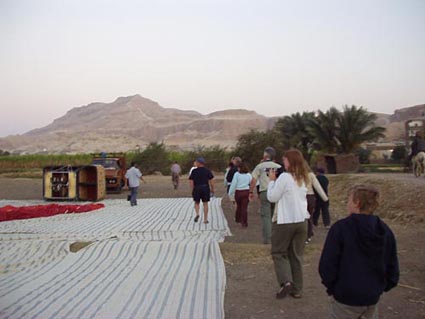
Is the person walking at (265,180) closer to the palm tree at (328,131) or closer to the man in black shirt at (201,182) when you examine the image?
the man in black shirt at (201,182)

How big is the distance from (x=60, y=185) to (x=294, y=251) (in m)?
17.5

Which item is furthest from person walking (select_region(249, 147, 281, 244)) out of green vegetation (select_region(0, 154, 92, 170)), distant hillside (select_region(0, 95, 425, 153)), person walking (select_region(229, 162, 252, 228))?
distant hillside (select_region(0, 95, 425, 153))

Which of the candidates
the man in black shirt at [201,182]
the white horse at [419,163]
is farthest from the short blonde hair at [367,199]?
the white horse at [419,163]

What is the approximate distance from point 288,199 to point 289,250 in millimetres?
638

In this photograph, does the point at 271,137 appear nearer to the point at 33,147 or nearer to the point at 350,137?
the point at 350,137

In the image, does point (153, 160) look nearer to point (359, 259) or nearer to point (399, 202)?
point (399, 202)

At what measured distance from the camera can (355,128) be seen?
3791cm

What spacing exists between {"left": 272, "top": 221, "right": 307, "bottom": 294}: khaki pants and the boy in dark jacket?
87.2 inches

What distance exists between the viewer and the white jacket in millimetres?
6098

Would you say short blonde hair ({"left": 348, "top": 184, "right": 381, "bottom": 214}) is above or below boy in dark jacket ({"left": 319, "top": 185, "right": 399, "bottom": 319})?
above

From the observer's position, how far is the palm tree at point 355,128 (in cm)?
3778

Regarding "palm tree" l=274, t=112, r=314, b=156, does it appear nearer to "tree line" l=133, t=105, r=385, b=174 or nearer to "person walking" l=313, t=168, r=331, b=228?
"tree line" l=133, t=105, r=385, b=174

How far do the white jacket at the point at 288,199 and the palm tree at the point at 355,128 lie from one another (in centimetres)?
3293

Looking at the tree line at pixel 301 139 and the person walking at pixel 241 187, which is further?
the tree line at pixel 301 139
